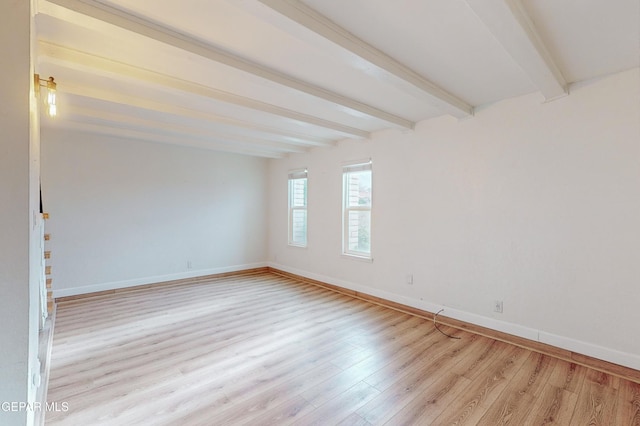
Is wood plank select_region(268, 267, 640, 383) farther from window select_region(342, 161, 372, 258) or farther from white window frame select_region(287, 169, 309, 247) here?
white window frame select_region(287, 169, 309, 247)

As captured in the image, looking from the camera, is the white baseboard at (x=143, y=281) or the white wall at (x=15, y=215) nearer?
the white wall at (x=15, y=215)

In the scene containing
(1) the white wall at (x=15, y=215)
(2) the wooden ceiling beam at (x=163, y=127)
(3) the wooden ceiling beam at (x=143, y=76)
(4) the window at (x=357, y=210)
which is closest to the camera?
(1) the white wall at (x=15, y=215)

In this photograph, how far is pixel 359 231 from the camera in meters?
4.59

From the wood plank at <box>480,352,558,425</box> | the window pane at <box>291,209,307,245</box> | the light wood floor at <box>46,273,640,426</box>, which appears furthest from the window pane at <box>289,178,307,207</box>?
the wood plank at <box>480,352,558,425</box>

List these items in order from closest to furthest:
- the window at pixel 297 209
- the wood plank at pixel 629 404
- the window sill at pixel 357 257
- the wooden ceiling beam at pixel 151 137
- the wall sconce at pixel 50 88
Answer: the wall sconce at pixel 50 88 < the wood plank at pixel 629 404 < the wooden ceiling beam at pixel 151 137 < the window sill at pixel 357 257 < the window at pixel 297 209

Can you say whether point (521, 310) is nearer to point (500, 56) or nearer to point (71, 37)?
point (500, 56)

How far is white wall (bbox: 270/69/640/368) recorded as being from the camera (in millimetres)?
2414

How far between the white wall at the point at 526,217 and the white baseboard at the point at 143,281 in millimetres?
2871

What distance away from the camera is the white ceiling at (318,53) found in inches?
64.4

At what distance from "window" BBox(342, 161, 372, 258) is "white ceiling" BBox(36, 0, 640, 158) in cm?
128

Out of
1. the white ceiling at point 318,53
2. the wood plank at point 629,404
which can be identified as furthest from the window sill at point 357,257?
the wood plank at point 629,404

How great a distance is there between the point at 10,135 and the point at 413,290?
3901 millimetres

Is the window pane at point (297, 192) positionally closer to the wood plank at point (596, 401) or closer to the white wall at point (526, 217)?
the white wall at point (526, 217)

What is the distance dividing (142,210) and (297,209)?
2689 millimetres
